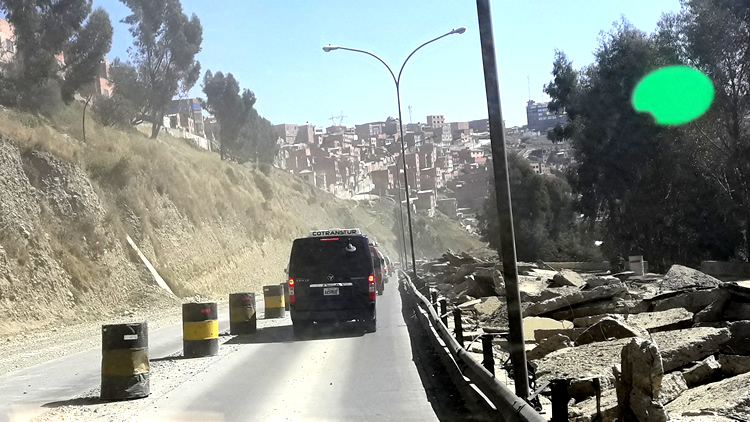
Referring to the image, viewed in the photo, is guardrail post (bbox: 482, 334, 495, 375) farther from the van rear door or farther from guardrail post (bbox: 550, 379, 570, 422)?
the van rear door

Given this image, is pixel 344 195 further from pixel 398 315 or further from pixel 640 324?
pixel 640 324

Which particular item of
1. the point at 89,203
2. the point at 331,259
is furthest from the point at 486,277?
the point at 89,203

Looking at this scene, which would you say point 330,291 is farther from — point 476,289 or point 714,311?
point 476,289

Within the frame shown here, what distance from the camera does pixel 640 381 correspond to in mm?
6770

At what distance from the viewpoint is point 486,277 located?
2875cm

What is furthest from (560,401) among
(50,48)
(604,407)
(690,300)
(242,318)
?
(50,48)

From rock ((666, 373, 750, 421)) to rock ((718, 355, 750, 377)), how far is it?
864mm

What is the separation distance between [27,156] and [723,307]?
30.9 metres

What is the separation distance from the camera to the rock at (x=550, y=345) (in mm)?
12469

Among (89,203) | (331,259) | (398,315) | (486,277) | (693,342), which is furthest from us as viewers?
(89,203)

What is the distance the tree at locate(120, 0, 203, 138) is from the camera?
68.8 m

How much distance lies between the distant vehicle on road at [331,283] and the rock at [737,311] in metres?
8.12

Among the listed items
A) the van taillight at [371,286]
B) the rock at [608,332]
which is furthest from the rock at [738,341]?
the van taillight at [371,286]

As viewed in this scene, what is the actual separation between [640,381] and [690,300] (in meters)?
9.28
